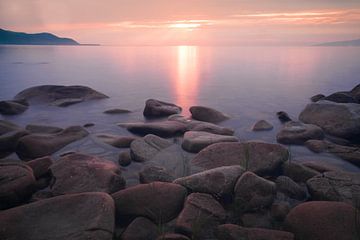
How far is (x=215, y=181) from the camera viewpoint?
5.17 m

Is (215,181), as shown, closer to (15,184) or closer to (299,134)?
(15,184)

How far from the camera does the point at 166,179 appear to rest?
5793mm

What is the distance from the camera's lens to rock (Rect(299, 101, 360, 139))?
9.17 metres

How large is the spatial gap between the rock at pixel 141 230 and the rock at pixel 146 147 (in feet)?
8.86

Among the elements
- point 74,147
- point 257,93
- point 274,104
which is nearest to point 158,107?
point 74,147

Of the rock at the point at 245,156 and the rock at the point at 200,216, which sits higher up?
the rock at the point at 245,156

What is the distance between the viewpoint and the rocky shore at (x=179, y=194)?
4.24 m

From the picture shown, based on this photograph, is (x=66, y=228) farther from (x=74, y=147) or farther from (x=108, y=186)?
(x=74, y=147)

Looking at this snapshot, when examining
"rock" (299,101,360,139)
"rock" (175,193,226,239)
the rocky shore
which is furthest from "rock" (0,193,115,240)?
"rock" (299,101,360,139)

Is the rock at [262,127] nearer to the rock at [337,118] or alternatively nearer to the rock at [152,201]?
the rock at [337,118]

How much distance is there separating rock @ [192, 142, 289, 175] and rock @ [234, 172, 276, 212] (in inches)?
41.7

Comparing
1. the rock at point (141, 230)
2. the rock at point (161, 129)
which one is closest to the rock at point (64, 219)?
the rock at point (141, 230)

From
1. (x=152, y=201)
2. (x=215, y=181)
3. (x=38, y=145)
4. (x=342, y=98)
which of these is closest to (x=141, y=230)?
(x=152, y=201)

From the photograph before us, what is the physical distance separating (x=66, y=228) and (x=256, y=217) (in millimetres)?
2878
